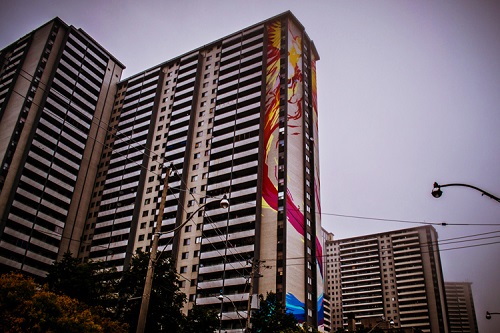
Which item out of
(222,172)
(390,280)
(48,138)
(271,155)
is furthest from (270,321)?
(390,280)

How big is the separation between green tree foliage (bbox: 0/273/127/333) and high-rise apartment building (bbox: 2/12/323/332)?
3218cm

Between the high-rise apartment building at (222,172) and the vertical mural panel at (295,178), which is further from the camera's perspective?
the high-rise apartment building at (222,172)

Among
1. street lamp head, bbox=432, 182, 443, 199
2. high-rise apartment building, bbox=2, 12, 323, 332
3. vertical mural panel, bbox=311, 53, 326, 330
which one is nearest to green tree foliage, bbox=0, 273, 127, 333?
street lamp head, bbox=432, 182, 443, 199

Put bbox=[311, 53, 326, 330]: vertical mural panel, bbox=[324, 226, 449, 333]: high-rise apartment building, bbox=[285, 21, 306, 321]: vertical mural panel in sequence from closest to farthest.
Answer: bbox=[285, 21, 306, 321]: vertical mural panel < bbox=[311, 53, 326, 330]: vertical mural panel < bbox=[324, 226, 449, 333]: high-rise apartment building

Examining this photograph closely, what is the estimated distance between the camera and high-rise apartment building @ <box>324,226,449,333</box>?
479 feet

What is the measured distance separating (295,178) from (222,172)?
13.7m

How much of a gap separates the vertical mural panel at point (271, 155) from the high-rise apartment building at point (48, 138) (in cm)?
3644

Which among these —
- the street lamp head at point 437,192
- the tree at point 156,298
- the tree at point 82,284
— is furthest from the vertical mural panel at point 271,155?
the street lamp head at point 437,192

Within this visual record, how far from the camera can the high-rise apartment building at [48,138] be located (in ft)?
251

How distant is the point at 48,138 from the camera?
85938 mm

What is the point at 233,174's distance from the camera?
78.4 meters

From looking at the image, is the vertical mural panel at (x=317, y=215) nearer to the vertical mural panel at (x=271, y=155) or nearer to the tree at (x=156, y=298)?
the vertical mural panel at (x=271, y=155)

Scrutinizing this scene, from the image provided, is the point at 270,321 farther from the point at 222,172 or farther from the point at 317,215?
the point at 222,172

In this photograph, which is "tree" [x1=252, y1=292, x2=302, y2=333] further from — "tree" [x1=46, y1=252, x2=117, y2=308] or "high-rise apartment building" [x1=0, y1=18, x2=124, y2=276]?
"high-rise apartment building" [x1=0, y1=18, x2=124, y2=276]
